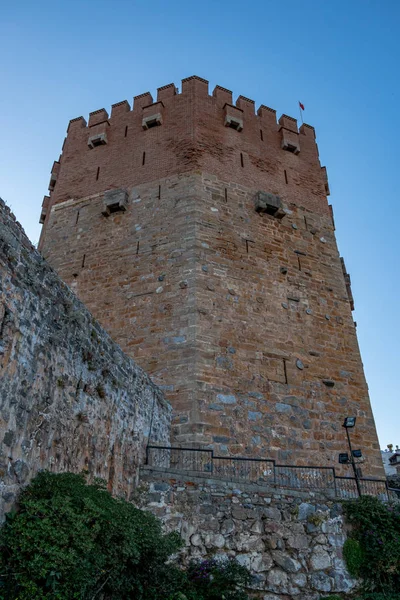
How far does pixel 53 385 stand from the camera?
5.52 meters

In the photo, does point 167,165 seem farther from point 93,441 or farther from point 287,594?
point 287,594

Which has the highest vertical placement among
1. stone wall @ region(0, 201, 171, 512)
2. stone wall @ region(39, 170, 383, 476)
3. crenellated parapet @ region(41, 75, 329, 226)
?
crenellated parapet @ region(41, 75, 329, 226)

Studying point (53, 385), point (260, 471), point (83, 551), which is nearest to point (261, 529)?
point (260, 471)

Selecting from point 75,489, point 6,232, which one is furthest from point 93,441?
point 6,232

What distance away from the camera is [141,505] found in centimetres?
699

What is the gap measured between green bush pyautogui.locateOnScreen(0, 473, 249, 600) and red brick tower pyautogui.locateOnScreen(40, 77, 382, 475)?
4.01m

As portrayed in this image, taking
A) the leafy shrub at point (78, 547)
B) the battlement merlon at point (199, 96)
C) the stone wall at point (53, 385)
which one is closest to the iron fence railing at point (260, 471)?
the stone wall at point (53, 385)

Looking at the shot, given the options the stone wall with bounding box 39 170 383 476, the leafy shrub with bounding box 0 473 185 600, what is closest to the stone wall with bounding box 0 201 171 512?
the leafy shrub with bounding box 0 473 185 600

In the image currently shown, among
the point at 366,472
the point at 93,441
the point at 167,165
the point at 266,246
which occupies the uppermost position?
the point at 167,165

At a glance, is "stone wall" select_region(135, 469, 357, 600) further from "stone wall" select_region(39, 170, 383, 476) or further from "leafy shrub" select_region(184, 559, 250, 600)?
"stone wall" select_region(39, 170, 383, 476)

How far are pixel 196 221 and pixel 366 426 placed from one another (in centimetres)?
613

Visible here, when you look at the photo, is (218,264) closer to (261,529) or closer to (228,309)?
(228,309)

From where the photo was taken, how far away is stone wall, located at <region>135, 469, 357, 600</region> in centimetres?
688

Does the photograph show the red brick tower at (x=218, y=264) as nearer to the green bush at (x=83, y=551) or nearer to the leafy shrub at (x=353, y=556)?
the leafy shrub at (x=353, y=556)
